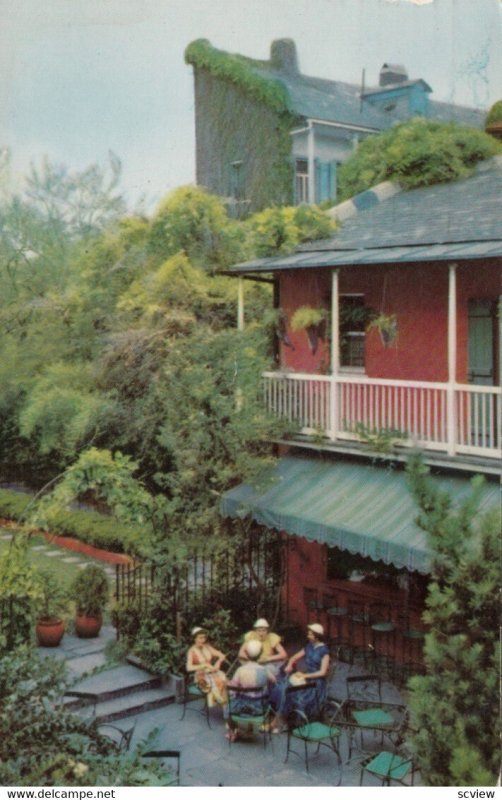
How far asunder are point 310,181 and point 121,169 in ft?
20.7

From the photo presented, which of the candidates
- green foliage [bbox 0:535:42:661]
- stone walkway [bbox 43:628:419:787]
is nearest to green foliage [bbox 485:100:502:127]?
stone walkway [bbox 43:628:419:787]

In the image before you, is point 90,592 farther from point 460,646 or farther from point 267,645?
point 460,646

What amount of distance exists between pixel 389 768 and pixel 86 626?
639 centimetres

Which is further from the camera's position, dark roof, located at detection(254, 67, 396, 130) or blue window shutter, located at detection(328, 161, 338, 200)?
blue window shutter, located at detection(328, 161, 338, 200)

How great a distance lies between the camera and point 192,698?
41.1 ft

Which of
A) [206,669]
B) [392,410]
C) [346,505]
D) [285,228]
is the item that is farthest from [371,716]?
[285,228]

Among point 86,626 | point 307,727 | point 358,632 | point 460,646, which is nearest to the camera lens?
point 460,646

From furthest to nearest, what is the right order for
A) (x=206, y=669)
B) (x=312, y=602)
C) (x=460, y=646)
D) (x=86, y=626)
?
1. (x=312, y=602)
2. (x=86, y=626)
3. (x=206, y=669)
4. (x=460, y=646)

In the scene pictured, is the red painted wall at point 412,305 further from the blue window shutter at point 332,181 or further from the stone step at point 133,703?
the stone step at point 133,703

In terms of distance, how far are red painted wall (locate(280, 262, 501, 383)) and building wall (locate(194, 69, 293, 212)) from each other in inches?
168

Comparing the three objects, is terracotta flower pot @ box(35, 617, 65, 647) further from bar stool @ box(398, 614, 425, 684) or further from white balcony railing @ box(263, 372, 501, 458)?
bar stool @ box(398, 614, 425, 684)

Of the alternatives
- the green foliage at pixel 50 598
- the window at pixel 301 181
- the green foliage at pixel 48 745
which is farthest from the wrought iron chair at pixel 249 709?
the window at pixel 301 181

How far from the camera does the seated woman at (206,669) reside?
1188cm

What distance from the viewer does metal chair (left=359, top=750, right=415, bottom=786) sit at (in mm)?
9617
